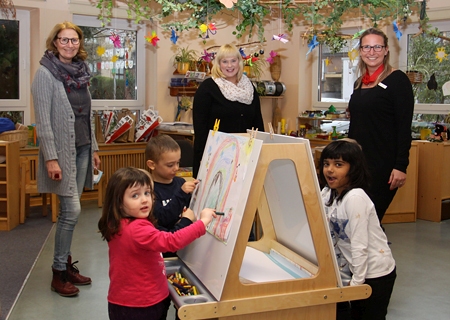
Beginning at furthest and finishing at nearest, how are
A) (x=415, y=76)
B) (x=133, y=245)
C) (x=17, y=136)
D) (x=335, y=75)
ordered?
1. (x=335, y=75)
2. (x=415, y=76)
3. (x=17, y=136)
4. (x=133, y=245)

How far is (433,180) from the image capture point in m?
5.35

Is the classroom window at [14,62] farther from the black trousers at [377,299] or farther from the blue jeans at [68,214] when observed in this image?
the black trousers at [377,299]

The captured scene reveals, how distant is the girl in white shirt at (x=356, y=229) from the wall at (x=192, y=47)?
14.3 ft

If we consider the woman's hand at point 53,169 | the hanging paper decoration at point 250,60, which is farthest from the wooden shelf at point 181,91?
the woman's hand at point 53,169

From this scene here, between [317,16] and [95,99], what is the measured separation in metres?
2.75

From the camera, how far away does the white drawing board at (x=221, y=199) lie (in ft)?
5.85

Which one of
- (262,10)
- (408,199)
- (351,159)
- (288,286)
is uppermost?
(262,10)

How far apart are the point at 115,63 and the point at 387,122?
4.49 meters

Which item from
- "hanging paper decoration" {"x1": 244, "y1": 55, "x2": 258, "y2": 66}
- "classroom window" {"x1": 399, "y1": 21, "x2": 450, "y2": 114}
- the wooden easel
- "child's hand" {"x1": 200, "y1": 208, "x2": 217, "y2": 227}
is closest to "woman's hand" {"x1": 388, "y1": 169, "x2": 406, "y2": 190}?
the wooden easel

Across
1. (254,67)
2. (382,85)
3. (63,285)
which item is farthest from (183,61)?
(382,85)

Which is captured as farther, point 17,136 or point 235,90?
point 17,136

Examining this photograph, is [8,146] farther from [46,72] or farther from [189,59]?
[189,59]

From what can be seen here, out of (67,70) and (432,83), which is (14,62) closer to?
(67,70)

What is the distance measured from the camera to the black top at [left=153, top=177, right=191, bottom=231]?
7.24 ft
